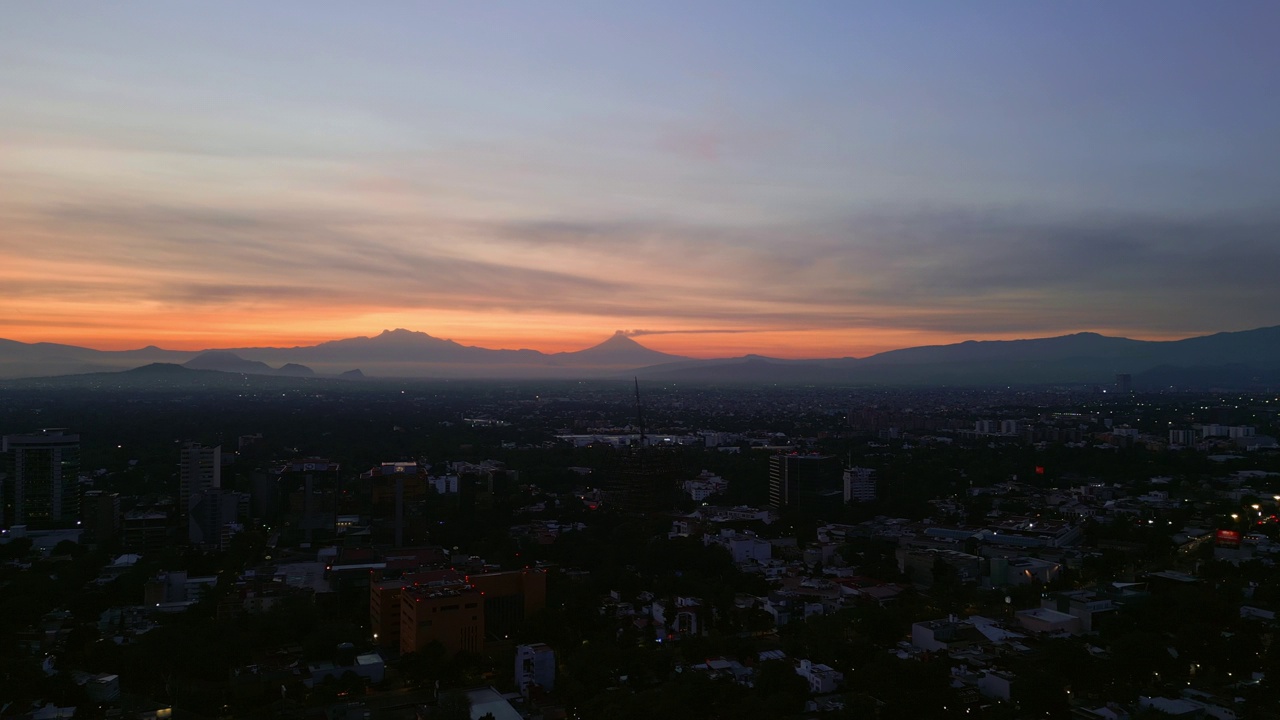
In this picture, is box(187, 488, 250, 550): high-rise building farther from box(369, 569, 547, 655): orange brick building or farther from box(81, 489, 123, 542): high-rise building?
box(369, 569, 547, 655): orange brick building

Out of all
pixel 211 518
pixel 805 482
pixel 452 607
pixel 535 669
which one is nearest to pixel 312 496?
pixel 211 518

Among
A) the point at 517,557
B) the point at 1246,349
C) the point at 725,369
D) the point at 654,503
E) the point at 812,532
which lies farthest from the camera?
the point at 725,369

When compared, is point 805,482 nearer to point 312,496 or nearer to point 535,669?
point 312,496

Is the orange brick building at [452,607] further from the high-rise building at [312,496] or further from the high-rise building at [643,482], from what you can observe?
the high-rise building at [643,482]

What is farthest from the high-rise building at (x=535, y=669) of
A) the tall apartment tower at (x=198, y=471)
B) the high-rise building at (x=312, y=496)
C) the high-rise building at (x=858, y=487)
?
the tall apartment tower at (x=198, y=471)

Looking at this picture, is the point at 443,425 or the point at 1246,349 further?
the point at 1246,349

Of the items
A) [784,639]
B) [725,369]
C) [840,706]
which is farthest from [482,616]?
[725,369]

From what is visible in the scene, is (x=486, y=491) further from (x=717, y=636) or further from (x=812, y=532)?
(x=717, y=636)
